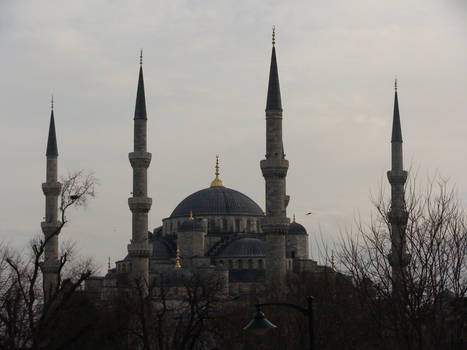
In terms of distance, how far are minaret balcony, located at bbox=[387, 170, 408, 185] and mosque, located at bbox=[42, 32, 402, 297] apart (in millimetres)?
3075

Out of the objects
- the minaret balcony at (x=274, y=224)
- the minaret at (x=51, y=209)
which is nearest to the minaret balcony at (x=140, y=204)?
the minaret at (x=51, y=209)

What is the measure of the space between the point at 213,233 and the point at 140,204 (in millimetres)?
22769

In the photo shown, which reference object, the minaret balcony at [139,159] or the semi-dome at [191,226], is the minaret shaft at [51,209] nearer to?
the minaret balcony at [139,159]

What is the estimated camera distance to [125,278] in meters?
70.9

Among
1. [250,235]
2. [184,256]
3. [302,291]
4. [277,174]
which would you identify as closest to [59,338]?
[302,291]

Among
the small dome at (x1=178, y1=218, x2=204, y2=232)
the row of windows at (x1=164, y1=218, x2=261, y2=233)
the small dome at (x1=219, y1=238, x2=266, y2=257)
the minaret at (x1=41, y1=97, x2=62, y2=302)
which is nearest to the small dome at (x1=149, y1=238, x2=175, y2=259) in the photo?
the row of windows at (x1=164, y1=218, x2=261, y2=233)

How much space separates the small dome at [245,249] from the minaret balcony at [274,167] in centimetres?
2079

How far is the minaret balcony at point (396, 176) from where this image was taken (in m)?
58.0

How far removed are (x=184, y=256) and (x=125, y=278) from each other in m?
5.52

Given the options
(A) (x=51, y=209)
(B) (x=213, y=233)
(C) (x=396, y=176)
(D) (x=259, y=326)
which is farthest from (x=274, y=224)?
(D) (x=259, y=326)

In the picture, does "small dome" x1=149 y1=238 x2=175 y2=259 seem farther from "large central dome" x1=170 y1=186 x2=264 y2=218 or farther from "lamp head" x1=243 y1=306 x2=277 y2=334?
"lamp head" x1=243 y1=306 x2=277 y2=334

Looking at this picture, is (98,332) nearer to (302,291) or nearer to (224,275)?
(302,291)

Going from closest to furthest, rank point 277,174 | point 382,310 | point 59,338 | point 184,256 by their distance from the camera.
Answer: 1. point 382,310
2. point 59,338
3. point 277,174
4. point 184,256

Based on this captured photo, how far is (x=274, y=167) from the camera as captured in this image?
5416cm
